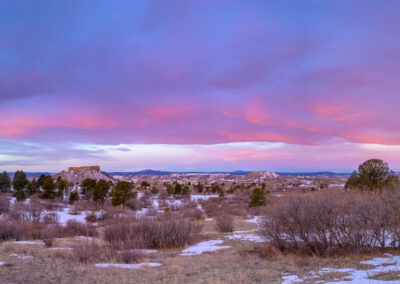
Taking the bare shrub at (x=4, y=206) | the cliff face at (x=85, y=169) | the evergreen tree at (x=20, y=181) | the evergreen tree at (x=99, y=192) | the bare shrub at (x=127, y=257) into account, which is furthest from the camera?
the cliff face at (x=85, y=169)

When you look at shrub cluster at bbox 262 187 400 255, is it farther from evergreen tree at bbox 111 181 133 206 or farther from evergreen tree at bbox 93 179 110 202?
evergreen tree at bbox 93 179 110 202

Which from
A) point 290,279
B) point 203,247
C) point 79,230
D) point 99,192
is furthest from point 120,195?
point 290,279

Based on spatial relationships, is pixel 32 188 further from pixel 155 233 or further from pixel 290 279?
pixel 290 279

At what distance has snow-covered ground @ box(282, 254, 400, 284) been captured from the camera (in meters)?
7.56

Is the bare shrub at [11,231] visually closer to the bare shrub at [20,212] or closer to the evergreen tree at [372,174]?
the bare shrub at [20,212]

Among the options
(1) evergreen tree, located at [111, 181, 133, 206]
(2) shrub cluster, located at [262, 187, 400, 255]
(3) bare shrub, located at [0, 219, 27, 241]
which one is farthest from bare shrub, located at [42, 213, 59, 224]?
(2) shrub cluster, located at [262, 187, 400, 255]

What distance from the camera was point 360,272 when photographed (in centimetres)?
843

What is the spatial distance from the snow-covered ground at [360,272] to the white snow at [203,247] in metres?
6.63

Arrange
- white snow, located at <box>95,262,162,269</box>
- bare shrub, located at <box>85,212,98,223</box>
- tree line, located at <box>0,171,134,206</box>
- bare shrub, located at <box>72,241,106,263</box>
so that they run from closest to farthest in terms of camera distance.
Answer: white snow, located at <box>95,262,162,269</box> < bare shrub, located at <box>72,241,106,263</box> < bare shrub, located at <box>85,212,98,223</box> < tree line, located at <box>0,171,134,206</box>

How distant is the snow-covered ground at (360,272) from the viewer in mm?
7559

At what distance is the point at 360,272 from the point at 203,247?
893 cm

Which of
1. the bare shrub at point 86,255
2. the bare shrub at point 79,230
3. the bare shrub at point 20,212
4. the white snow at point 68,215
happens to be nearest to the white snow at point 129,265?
the bare shrub at point 86,255

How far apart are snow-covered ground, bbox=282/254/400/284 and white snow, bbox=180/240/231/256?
6627 mm

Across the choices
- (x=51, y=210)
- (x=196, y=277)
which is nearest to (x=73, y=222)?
(x=51, y=210)
